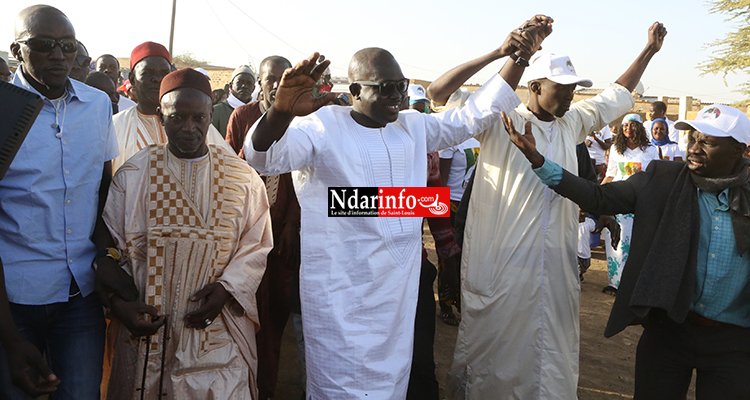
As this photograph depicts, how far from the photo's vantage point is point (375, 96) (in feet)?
9.29

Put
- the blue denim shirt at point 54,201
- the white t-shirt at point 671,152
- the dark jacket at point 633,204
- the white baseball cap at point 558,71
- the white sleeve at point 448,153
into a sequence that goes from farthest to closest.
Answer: the white t-shirt at point 671,152 < the white sleeve at point 448,153 < the white baseball cap at point 558,71 < the dark jacket at point 633,204 < the blue denim shirt at point 54,201

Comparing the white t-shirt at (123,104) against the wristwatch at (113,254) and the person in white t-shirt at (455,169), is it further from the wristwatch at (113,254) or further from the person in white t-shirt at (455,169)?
the wristwatch at (113,254)

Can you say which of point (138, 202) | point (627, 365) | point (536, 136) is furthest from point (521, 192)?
point (627, 365)

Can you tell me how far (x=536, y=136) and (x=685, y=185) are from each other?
33.8 inches

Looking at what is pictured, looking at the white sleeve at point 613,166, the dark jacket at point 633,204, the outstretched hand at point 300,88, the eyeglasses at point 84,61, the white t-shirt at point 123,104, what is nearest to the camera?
the outstretched hand at point 300,88

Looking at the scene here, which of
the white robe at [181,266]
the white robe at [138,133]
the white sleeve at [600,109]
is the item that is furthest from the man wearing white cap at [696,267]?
the white robe at [138,133]

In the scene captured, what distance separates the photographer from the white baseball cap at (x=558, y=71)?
3396 millimetres

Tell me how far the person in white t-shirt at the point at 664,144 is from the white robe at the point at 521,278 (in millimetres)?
5451

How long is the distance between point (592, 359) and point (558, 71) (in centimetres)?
297

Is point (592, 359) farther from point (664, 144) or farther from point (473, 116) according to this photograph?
point (664, 144)

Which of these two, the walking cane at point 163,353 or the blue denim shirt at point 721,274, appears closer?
the walking cane at point 163,353

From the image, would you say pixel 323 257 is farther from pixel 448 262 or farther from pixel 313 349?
pixel 448 262

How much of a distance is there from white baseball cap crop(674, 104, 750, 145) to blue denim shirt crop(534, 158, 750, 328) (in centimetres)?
31

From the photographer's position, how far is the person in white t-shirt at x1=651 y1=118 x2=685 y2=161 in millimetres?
8195
